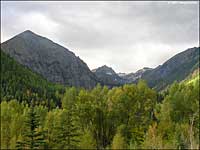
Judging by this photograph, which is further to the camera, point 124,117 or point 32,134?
point 124,117

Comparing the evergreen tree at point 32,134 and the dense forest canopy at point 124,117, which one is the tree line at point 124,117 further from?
the evergreen tree at point 32,134

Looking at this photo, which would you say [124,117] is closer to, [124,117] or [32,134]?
[124,117]

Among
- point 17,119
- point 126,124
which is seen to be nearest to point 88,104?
point 126,124

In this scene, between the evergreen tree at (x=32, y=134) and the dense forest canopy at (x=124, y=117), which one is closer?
the evergreen tree at (x=32, y=134)

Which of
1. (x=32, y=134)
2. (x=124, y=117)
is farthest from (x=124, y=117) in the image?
(x=32, y=134)

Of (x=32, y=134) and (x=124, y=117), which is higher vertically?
(x=124, y=117)

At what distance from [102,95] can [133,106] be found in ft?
20.3

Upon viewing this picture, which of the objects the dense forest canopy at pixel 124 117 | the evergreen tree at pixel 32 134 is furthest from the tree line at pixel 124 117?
the evergreen tree at pixel 32 134

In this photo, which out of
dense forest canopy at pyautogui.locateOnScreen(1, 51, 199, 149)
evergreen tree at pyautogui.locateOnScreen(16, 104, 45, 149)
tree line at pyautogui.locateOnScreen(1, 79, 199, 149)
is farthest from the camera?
tree line at pyautogui.locateOnScreen(1, 79, 199, 149)

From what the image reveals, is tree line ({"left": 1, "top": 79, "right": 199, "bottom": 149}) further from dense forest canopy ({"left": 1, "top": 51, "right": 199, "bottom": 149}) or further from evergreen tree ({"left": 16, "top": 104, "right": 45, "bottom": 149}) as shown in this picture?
evergreen tree ({"left": 16, "top": 104, "right": 45, "bottom": 149})

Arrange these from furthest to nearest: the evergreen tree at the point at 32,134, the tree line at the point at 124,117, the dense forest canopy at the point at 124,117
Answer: the tree line at the point at 124,117, the dense forest canopy at the point at 124,117, the evergreen tree at the point at 32,134

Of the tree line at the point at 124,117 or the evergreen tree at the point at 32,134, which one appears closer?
the evergreen tree at the point at 32,134

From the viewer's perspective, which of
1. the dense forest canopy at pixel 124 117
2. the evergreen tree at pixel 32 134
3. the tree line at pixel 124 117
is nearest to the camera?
the evergreen tree at pixel 32 134

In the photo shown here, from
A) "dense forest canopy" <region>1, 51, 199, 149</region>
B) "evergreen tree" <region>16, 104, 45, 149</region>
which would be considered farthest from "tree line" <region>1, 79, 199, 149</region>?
"evergreen tree" <region>16, 104, 45, 149</region>
